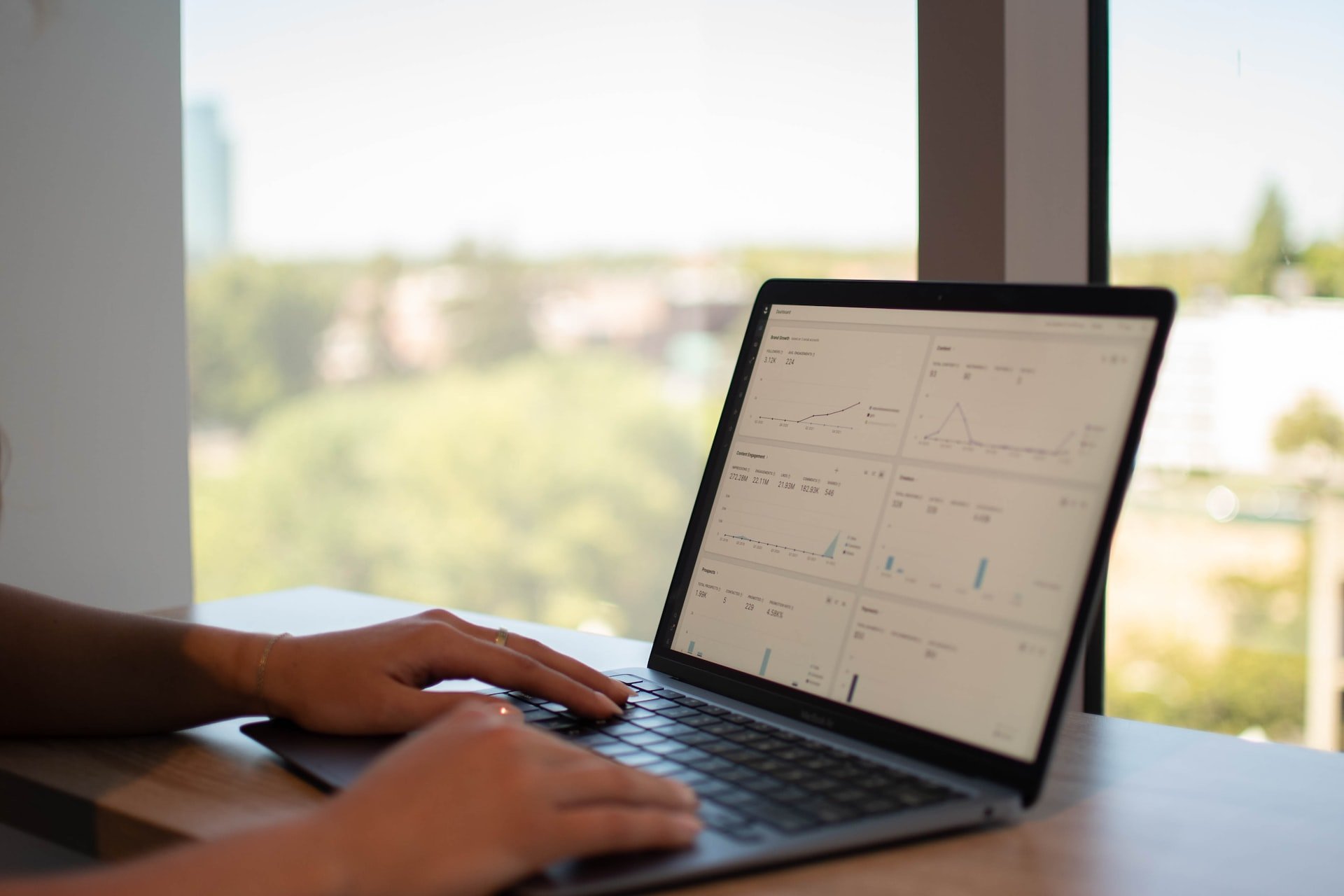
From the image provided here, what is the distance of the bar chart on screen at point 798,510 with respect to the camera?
751 mm

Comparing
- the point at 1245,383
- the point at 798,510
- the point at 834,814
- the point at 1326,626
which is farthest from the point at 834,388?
the point at 1326,626

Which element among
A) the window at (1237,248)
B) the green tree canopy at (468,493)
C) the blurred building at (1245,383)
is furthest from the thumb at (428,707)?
the green tree canopy at (468,493)

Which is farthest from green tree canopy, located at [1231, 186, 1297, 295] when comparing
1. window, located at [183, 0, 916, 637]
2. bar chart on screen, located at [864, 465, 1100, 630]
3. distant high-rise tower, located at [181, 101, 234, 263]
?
distant high-rise tower, located at [181, 101, 234, 263]

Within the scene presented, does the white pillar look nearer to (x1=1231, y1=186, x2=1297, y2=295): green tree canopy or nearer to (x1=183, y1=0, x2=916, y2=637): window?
(x1=1231, y1=186, x2=1297, y2=295): green tree canopy

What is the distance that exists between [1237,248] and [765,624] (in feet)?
4.23

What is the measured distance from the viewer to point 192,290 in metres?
6.04

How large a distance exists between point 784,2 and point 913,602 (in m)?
4.14

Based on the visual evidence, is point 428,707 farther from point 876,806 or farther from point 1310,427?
point 1310,427

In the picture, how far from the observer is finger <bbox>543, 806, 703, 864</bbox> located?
0.50 meters

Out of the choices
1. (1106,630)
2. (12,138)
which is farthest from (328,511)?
(1106,630)

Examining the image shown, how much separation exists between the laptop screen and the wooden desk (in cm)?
7

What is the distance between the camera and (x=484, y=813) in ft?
1.62

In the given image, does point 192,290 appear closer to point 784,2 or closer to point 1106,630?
point 784,2

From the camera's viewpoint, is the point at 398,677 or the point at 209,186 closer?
the point at 398,677
